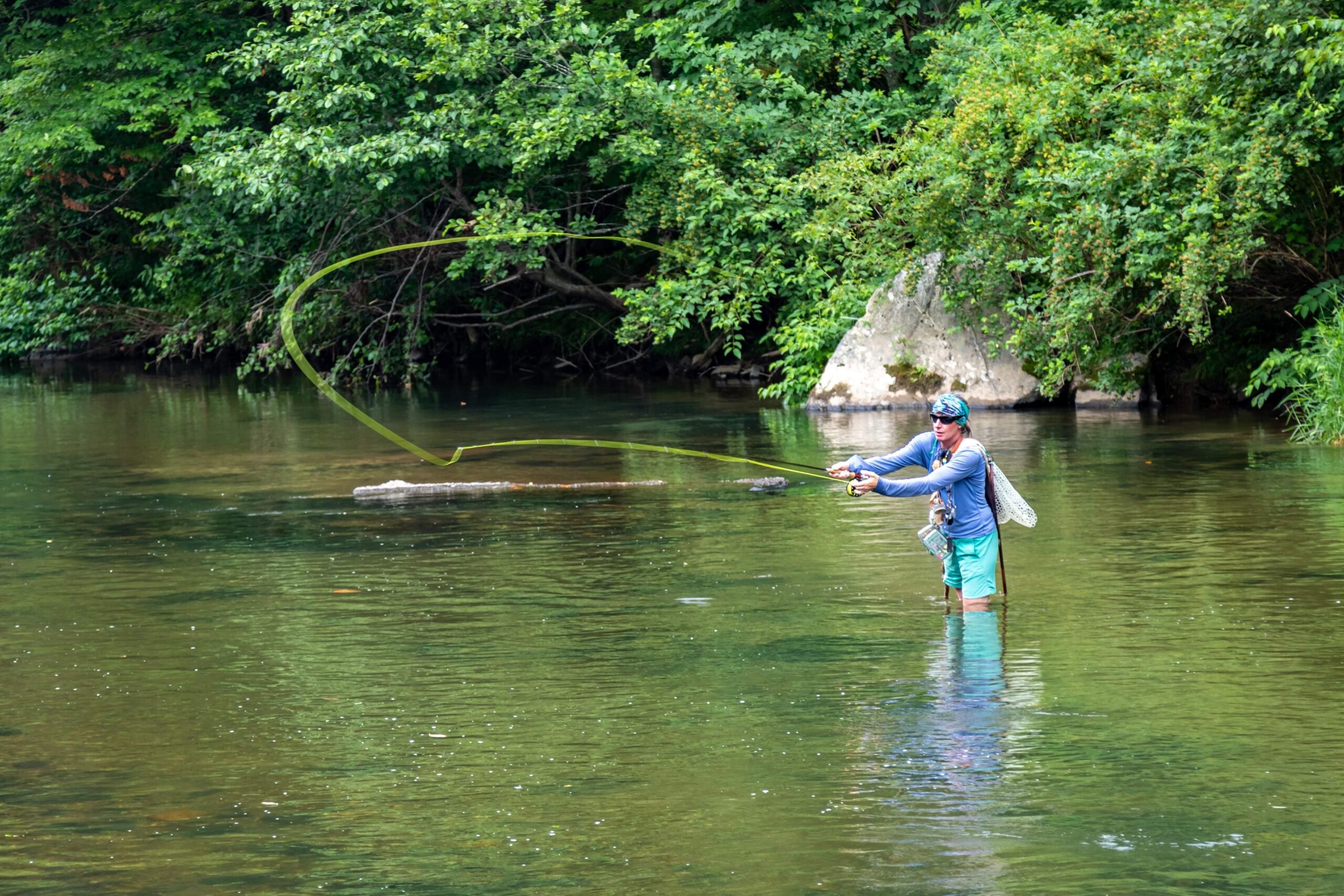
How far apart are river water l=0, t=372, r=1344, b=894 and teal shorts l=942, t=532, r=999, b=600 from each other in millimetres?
165

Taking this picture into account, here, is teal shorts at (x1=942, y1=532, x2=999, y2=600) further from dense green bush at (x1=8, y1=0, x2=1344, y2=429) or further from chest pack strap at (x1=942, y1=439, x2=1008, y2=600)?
dense green bush at (x1=8, y1=0, x2=1344, y2=429)

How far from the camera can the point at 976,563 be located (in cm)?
938

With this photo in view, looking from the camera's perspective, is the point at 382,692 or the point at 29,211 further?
the point at 29,211

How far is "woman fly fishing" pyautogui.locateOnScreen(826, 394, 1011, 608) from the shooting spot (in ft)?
30.7

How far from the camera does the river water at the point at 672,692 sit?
5.73 metres

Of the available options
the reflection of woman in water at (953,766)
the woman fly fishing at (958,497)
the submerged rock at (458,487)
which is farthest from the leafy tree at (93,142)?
the reflection of woman in water at (953,766)

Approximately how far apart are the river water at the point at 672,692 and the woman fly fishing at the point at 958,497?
0.74 feet

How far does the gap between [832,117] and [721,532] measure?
1365 centimetres

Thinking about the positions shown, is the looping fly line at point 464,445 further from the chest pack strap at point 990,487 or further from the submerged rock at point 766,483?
the chest pack strap at point 990,487

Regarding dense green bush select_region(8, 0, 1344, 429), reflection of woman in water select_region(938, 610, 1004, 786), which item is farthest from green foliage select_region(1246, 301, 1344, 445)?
reflection of woman in water select_region(938, 610, 1004, 786)

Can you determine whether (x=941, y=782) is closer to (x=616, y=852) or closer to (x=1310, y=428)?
(x=616, y=852)

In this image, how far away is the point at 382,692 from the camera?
26.2 feet

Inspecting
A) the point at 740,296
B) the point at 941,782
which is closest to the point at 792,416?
the point at 740,296

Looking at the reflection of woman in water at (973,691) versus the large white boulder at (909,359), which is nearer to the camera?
the reflection of woman in water at (973,691)
